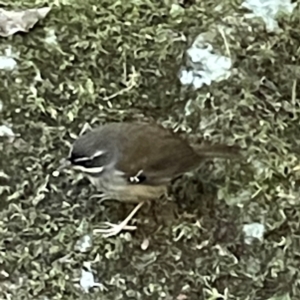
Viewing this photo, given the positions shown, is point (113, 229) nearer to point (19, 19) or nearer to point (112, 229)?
point (112, 229)

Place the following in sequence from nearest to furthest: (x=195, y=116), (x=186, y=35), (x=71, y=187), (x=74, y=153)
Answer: (x=74, y=153) → (x=71, y=187) → (x=195, y=116) → (x=186, y=35)

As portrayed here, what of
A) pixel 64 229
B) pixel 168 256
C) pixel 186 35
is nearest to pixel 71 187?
pixel 64 229

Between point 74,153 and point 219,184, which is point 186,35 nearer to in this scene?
point 219,184

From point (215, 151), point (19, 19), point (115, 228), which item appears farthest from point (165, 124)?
point (19, 19)

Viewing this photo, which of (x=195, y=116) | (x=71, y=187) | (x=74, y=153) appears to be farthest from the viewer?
(x=195, y=116)

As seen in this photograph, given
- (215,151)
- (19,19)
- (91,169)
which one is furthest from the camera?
(19,19)

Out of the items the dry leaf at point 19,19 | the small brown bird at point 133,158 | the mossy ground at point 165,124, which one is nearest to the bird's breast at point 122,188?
the small brown bird at point 133,158

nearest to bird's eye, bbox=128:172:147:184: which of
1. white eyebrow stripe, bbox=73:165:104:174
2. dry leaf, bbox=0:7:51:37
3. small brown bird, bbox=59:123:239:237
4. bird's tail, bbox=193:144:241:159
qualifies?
small brown bird, bbox=59:123:239:237
